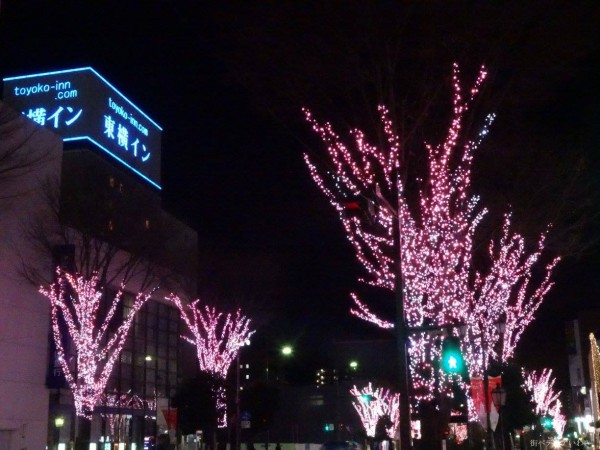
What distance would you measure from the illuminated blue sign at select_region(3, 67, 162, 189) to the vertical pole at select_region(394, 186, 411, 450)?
37.2 meters

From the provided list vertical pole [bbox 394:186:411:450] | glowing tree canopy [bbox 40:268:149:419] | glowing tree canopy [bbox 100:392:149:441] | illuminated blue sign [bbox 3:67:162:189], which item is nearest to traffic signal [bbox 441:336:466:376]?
vertical pole [bbox 394:186:411:450]

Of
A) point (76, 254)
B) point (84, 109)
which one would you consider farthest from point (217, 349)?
point (84, 109)

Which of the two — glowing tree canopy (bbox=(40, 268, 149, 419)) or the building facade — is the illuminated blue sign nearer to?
the building facade

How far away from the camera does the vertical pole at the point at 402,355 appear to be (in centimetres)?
1416

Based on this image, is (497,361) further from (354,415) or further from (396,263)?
(354,415)

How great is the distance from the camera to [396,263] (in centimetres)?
1516

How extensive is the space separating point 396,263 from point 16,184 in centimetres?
2307

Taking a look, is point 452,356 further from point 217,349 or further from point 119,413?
point 119,413

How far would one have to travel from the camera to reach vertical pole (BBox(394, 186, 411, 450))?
46.4 ft

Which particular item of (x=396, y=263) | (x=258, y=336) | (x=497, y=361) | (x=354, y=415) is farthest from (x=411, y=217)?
(x=354, y=415)

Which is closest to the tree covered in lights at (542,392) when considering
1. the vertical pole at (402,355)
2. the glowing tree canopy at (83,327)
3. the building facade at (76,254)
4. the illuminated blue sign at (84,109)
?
the building facade at (76,254)

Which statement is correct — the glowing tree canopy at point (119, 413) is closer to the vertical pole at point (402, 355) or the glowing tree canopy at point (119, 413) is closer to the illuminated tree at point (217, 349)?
the illuminated tree at point (217, 349)

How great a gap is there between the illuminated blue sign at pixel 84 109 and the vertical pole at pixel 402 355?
37205 millimetres

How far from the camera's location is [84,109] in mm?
49594
